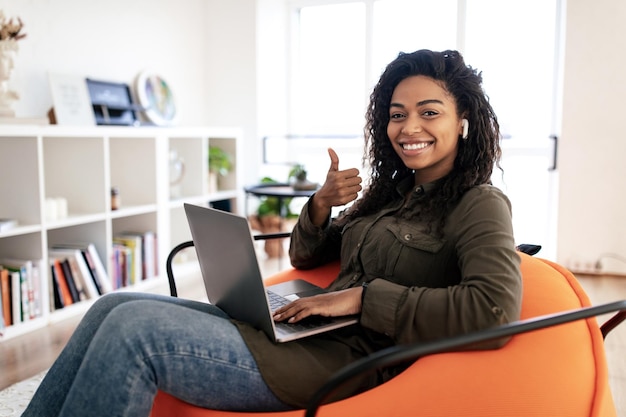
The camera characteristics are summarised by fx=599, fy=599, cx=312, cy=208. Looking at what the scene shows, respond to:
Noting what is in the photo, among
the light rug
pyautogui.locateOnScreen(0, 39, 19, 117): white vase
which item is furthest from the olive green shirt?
pyautogui.locateOnScreen(0, 39, 19, 117): white vase

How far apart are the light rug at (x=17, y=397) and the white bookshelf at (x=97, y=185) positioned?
2.07 feet

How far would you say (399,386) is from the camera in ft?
3.98

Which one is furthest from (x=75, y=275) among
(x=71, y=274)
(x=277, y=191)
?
(x=277, y=191)

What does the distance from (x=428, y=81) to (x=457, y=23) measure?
3.49 meters

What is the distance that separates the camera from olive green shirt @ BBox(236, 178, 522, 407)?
1193 mm

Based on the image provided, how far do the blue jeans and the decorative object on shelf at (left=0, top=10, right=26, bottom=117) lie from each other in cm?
222

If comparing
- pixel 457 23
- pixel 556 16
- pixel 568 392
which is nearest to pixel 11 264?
pixel 568 392

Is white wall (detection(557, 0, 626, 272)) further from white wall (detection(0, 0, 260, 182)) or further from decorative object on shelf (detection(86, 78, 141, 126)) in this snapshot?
decorative object on shelf (detection(86, 78, 141, 126))

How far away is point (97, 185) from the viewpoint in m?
3.45

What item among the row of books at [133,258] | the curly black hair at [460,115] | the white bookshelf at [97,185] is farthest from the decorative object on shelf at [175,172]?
the curly black hair at [460,115]

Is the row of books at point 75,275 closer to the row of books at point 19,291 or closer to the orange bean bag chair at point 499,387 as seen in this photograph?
the row of books at point 19,291

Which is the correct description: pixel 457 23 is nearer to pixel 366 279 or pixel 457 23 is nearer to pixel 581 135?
pixel 581 135

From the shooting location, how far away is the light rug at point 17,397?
83.7 inches

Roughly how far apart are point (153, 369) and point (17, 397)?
1.45m
